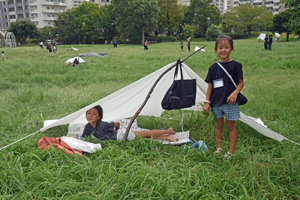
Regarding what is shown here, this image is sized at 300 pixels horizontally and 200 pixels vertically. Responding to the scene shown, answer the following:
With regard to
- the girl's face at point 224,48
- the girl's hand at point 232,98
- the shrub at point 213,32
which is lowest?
the girl's hand at point 232,98

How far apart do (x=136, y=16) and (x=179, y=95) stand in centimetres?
3314

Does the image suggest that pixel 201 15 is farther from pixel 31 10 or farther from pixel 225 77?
pixel 225 77

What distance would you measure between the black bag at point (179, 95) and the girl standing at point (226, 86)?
1.85ft

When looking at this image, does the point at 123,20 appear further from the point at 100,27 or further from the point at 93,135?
the point at 93,135

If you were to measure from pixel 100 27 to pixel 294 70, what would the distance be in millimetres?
36747

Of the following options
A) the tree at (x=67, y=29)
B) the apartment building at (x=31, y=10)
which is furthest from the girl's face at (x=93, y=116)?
the apartment building at (x=31, y=10)

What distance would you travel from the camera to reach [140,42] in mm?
39469

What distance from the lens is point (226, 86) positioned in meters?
2.69

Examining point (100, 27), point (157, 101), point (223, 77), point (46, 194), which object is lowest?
point (46, 194)

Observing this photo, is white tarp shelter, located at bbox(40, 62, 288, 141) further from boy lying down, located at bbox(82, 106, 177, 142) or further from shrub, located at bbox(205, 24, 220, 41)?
shrub, located at bbox(205, 24, 220, 41)

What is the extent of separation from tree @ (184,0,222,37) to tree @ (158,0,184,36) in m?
4.68

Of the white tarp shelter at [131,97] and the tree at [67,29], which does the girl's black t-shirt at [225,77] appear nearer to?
the white tarp shelter at [131,97]

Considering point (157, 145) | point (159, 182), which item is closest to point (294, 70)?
point (157, 145)

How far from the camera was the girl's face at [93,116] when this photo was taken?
342 cm
